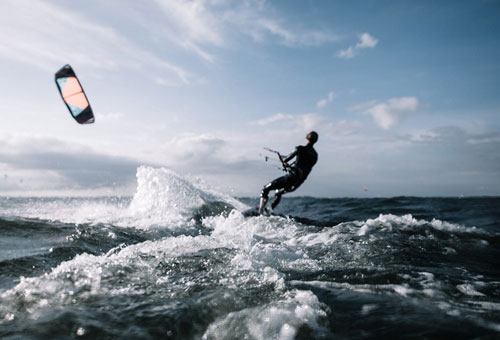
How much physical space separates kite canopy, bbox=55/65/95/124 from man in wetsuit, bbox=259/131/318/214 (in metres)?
6.82

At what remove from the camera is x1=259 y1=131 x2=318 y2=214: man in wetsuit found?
12.2 meters

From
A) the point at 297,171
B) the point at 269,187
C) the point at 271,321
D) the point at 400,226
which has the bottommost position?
the point at 271,321

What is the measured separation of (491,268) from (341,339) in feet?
14.7

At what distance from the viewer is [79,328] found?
3.03 metres

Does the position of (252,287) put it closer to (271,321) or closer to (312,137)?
(271,321)

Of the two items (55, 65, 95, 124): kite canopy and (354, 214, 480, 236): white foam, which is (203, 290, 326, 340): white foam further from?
(55, 65, 95, 124): kite canopy

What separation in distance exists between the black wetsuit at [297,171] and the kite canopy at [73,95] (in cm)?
690

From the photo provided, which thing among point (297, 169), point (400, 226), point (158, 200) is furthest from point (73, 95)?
point (400, 226)

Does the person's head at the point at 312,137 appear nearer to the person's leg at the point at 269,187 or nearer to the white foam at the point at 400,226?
the person's leg at the point at 269,187

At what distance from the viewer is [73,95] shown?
8.64m

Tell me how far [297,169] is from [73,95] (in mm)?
7963

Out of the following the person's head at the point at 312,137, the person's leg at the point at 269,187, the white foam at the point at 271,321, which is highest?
the person's head at the point at 312,137

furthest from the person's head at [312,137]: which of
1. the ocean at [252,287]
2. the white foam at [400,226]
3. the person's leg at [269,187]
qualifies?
the ocean at [252,287]

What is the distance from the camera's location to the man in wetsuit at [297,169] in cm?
1223
